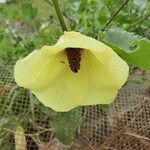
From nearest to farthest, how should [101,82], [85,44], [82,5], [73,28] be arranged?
[85,44] → [101,82] → [73,28] → [82,5]

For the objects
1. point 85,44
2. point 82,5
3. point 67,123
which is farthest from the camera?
point 82,5

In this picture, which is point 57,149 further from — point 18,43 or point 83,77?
point 18,43

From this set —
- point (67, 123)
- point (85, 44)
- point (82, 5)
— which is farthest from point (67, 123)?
point (82, 5)

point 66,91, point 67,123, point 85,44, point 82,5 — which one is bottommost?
point 82,5

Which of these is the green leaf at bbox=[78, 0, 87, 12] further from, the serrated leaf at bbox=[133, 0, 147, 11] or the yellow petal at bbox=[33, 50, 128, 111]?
the yellow petal at bbox=[33, 50, 128, 111]

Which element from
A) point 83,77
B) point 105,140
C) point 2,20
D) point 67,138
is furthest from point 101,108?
point 2,20

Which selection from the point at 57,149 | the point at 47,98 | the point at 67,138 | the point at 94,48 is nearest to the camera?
the point at 94,48

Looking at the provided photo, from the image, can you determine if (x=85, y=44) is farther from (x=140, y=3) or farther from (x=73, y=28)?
(x=140, y=3)
